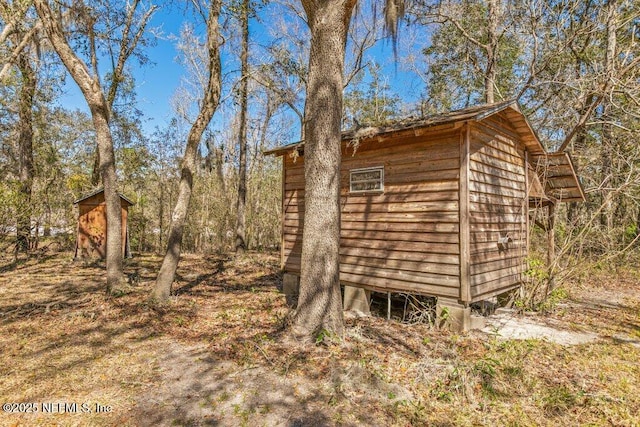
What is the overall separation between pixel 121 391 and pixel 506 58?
16.8m

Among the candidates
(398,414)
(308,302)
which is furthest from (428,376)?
(308,302)

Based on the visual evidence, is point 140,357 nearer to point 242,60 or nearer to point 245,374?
→ point 245,374

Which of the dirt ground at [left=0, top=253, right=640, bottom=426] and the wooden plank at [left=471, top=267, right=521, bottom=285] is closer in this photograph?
the dirt ground at [left=0, top=253, right=640, bottom=426]

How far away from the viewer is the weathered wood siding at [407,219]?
576 centimetres

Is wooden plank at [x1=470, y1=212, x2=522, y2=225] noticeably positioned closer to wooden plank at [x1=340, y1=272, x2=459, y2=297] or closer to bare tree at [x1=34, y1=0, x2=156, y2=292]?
wooden plank at [x1=340, y1=272, x2=459, y2=297]

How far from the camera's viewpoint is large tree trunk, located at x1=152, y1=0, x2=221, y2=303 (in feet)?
22.0

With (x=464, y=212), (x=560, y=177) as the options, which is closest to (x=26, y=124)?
(x=464, y=212)

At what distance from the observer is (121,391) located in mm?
3523

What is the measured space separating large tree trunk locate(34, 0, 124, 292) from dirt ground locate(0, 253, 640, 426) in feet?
2.50

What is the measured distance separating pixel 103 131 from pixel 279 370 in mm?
5880

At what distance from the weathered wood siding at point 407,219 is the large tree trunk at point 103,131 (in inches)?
179

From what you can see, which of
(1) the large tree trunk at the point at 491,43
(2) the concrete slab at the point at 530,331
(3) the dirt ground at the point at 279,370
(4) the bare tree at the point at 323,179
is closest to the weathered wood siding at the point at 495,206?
(2) the concrete slab at the point at 530,331

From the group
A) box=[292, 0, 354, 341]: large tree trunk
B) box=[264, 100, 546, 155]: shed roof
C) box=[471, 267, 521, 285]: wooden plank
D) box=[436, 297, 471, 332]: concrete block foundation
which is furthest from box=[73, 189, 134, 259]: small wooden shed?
box=[471, 267, 521, 285]: wooden plank

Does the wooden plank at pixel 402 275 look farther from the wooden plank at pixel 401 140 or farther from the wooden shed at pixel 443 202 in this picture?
the wooden plank at pixel 401 140
